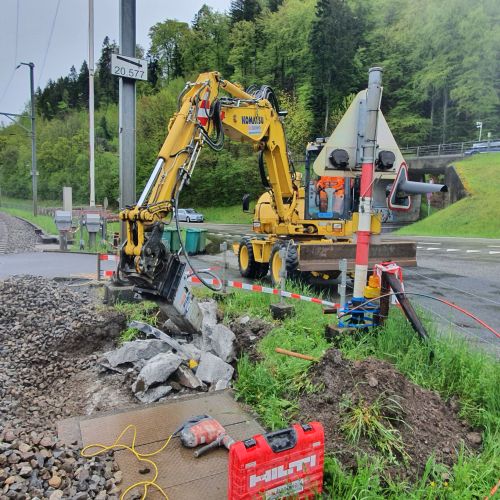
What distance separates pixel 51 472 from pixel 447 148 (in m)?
50.1

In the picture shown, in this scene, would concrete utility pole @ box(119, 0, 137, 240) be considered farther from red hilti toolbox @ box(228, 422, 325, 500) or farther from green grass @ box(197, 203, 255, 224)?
green grass @ box(197, 203, 255, 224)

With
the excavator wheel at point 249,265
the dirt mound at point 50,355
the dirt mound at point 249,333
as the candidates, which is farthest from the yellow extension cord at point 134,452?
the excavator wheel at point 249,265

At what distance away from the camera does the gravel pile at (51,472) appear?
3.19m

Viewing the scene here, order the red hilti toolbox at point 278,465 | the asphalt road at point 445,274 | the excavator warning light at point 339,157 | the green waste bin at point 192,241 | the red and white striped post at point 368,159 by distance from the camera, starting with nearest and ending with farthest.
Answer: the red hilti toolbox at point 278,465 → the red and white striped post at point 368,159 → the excavator warning light at point 339,157 → the asphalt road at point 445,274 → the green waste bin at point 192,241

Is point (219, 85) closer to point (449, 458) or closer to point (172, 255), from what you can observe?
point (172, 255)

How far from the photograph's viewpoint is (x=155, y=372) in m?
4.95

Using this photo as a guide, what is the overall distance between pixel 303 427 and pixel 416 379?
→ 5.50 ft

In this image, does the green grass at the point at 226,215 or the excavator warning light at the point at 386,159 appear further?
the green grass at the point at 226,215

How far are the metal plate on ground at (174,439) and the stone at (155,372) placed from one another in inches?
13.1

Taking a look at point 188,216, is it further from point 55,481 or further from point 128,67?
point 55,481

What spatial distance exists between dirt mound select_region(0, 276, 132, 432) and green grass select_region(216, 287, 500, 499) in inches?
62.8

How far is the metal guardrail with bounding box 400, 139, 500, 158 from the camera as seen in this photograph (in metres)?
40.7

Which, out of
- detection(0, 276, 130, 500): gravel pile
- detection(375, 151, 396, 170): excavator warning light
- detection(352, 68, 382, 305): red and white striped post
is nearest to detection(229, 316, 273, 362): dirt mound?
detection(0, 276, 130, 500): gravel pile

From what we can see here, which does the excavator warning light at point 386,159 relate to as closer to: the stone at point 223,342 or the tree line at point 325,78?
the stone at point 223,342
